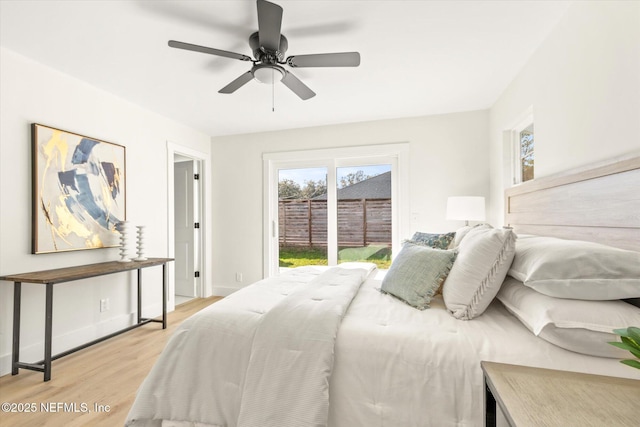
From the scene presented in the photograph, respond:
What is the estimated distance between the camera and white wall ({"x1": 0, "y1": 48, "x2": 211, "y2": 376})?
223cm

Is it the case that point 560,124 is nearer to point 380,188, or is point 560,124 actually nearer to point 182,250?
point 380,188

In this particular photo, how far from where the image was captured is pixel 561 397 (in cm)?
81

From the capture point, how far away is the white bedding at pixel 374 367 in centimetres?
111

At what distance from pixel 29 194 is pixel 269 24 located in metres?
2.33

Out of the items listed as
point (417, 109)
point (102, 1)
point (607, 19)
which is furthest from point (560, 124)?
point (102, 1)

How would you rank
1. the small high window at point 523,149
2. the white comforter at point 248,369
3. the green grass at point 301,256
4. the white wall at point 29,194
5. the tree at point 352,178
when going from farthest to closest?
the green grass at point 301,256 → the tree at point 352,178 → the small high window at point 523,149 → the white wall at point 29,194 → the white comforter at point 248,369

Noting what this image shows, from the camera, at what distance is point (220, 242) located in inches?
178

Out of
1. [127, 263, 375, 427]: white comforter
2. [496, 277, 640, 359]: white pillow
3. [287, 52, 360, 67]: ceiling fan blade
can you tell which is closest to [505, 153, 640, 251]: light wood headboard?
[496, 277, 640, 359]: white pillow

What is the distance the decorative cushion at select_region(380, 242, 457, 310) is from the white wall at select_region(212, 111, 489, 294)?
200 centimetres

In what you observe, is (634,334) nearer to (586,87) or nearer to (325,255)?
(586,87)

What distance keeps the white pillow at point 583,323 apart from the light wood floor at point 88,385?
224 centimetres

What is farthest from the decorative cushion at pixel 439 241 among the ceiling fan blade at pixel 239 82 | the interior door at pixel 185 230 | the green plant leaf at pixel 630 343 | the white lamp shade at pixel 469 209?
the interior door at pixel 185 230

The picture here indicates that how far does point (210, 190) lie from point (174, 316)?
187cm

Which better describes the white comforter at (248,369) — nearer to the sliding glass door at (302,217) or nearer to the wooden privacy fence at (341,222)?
the wooden privacy fence at (341,222)
